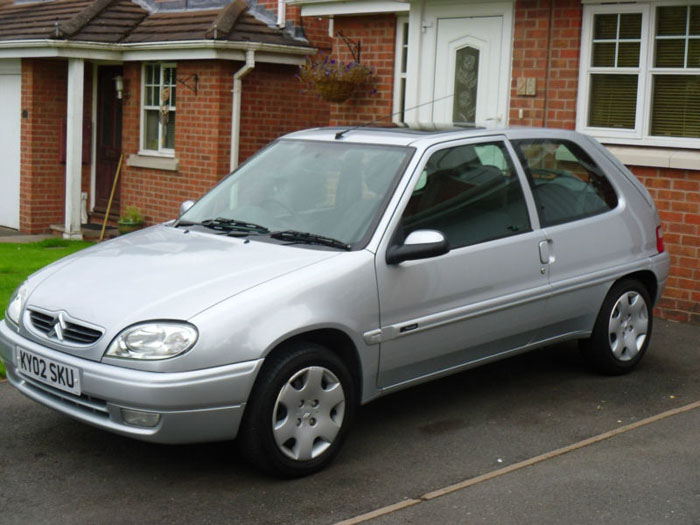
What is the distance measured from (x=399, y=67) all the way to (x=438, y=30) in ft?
2.94

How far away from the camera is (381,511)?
15.1 ft

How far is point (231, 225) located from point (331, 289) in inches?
41.0

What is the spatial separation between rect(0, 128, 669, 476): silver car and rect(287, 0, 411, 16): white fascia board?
5120mm

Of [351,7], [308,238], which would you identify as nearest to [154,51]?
[351,7]

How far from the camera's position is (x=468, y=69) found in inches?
431

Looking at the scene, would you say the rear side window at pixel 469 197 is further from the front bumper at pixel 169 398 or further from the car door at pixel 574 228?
the front bumper at pixel 169 398

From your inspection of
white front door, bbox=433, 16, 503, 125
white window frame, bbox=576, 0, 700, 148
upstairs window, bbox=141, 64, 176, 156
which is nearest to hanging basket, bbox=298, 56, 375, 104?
white front door, bbox=433, 16, 503, 125

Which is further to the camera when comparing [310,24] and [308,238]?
[310,24]

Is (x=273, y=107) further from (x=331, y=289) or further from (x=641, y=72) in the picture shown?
(x=331, y=289)

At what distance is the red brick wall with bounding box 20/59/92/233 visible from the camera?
15.8 metres

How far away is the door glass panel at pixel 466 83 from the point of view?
10.9m

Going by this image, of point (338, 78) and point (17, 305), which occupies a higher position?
point (338, 78)

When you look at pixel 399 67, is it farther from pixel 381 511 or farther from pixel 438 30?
pixel 381 511

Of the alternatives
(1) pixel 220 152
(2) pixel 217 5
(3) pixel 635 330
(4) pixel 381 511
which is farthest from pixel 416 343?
(2) pixel 217 5
